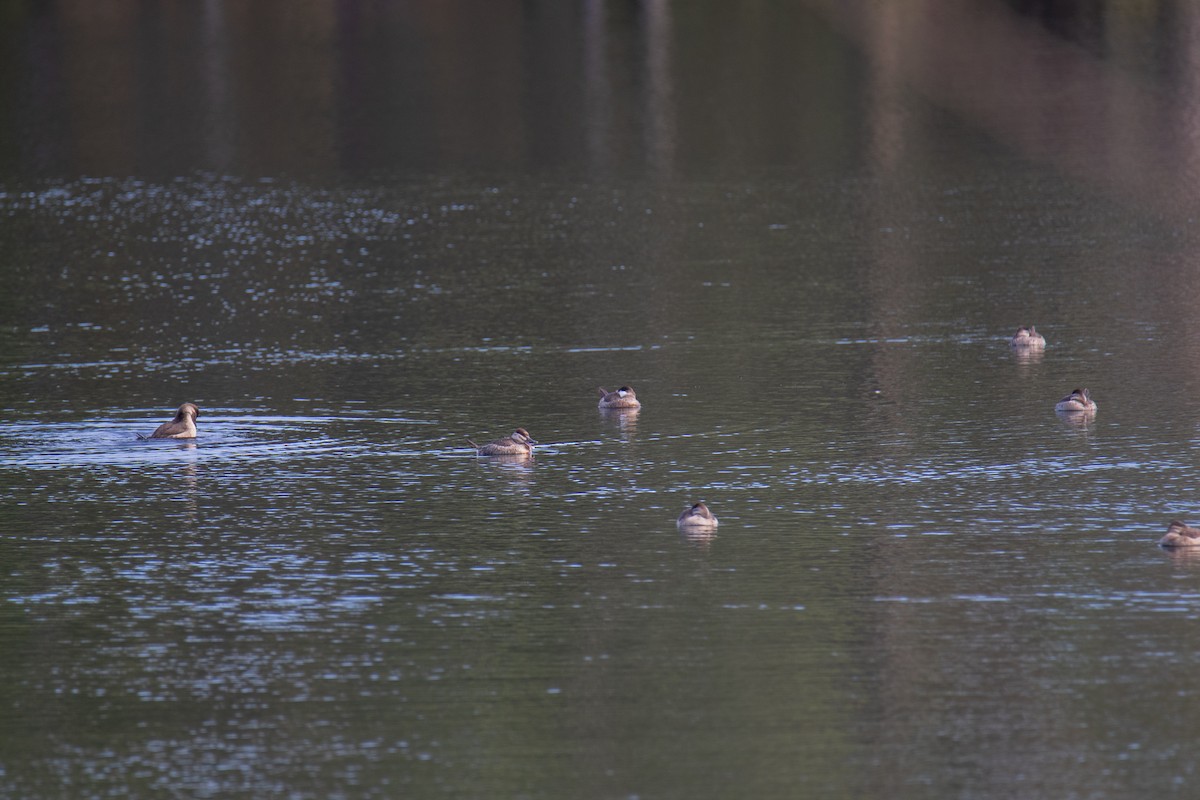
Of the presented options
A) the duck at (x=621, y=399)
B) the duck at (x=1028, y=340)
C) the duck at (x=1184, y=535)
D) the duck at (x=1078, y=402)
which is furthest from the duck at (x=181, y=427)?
the duck at (x=1028, y=340)

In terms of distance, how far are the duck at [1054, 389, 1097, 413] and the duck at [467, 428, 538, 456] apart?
673 centimetres

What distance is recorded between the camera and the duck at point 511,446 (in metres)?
24.3

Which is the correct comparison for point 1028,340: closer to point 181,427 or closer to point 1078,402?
point 1078,402

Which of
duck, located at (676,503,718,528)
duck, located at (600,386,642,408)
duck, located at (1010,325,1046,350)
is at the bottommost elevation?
duck, located at (676,503,718,528)

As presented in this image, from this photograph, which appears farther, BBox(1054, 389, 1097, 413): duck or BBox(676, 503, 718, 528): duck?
BBox(1054, 389, 1097, 413): duck

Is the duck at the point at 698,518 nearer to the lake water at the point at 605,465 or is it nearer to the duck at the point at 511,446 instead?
the lake water at the point at 605,465

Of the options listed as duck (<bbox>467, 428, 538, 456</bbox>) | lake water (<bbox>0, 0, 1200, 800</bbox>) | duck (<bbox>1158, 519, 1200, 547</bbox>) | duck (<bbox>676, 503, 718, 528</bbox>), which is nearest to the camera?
lake water (<bbox>0, 0, 1200, 800</bbox>)

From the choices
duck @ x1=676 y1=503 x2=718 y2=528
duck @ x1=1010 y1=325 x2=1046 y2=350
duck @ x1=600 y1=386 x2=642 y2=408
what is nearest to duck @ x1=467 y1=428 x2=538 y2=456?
duck @ x1=600 y1=386 x2=642 y2=408

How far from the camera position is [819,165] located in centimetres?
5538

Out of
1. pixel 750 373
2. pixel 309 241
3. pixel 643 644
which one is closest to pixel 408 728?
pixel 643 644

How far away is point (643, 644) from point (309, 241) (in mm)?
29135

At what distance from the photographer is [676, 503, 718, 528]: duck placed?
67.2 ft

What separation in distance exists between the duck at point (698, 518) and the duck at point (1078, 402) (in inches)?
288

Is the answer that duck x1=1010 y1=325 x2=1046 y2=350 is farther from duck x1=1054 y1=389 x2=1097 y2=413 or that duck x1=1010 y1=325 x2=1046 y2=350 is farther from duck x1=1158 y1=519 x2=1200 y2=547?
duck x1=1158 y1=519 x2=1200 y2=547
